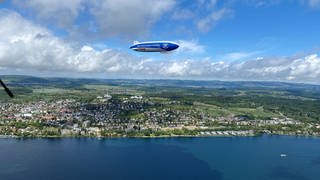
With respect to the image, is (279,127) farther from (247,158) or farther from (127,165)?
(127,165)

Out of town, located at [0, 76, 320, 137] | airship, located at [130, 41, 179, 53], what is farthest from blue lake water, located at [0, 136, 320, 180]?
airship, located at [130, 41, 179, 53]

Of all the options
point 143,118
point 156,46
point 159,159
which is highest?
point 156,46

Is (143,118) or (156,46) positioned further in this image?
(143,118)

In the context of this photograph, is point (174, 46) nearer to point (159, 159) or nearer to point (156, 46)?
point (156, 46)

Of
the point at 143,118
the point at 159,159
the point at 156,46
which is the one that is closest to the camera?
the point at 156,46

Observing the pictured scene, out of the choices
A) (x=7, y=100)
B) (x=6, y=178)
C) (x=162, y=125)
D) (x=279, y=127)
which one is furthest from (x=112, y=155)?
(x=7, y=100)

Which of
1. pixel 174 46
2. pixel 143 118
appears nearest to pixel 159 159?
pixel 143 118

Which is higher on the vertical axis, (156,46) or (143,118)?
(156,46)

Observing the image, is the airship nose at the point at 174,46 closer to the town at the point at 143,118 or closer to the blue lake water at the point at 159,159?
the blue lake water at the point at 159,159
